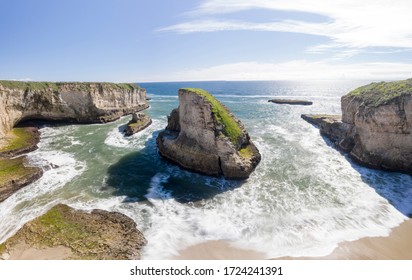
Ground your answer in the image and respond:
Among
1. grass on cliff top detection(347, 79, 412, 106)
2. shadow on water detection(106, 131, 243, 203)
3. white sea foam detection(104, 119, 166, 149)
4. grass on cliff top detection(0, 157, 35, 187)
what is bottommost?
shadow on water detection(106, 131, 243, 203)

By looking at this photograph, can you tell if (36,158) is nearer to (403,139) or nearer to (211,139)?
(211,139)

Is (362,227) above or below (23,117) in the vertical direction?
below

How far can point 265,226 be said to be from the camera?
16094 millimetres

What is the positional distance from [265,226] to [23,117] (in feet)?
143

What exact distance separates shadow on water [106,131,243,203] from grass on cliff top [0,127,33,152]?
1384cm

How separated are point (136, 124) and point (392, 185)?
114ft


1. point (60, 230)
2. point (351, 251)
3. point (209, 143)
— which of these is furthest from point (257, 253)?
point (60, 230)

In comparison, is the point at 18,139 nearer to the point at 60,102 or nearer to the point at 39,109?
the point at 39,109

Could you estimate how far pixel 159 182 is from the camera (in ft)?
73.2

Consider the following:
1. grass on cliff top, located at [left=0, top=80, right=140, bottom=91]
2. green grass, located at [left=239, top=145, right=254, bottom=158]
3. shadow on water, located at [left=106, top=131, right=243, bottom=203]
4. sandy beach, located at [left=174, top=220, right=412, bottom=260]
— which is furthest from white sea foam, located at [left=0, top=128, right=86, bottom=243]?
grass on cliff top, located at [left=0, top=80, right=140, bottom=91]

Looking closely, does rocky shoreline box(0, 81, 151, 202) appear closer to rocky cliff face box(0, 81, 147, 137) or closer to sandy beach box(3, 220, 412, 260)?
rocky cliff face box(0, 81, 147, 137)

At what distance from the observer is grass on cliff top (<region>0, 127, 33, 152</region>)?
29.1 m

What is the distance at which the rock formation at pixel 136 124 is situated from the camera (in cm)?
3831
